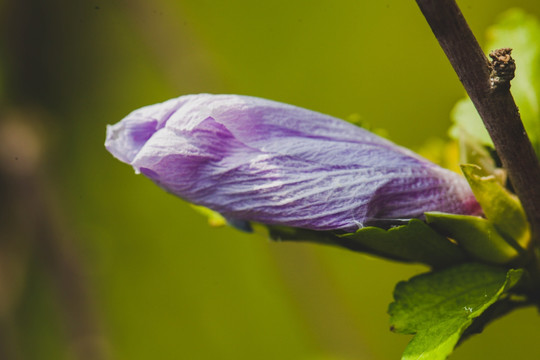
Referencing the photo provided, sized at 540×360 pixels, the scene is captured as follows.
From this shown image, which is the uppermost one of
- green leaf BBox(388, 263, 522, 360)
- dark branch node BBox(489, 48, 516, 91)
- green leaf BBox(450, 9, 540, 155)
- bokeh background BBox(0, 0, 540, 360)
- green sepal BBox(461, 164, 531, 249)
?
dark branch node BBox(489, 48, 516, 91)

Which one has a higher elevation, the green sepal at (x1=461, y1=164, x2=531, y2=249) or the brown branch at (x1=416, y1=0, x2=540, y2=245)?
the brown branch at (x1=416, y1=0, x2=540, y2=245)

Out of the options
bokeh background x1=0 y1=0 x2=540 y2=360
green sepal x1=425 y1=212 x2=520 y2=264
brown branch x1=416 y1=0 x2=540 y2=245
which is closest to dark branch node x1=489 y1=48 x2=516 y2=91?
brown branch x1=416 y1=0 x2=540 y2=245

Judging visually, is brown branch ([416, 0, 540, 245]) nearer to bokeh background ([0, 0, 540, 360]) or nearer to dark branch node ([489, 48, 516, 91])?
dark branch node ([489, 48, 516, 91])

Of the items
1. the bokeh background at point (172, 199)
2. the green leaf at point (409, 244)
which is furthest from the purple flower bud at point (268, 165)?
the bokeh background at point (172, 199)

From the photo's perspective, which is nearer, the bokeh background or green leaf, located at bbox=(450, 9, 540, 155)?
green leaf, located at bbox=(450, 9, 540, 155)

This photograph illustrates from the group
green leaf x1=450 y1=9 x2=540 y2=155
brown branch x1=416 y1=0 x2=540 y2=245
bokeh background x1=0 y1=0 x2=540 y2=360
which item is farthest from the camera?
bokeh background x1=0 y1=0 x2=540 y2=360

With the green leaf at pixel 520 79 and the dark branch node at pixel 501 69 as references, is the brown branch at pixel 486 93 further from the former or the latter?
the green leaf at pixel 520 79

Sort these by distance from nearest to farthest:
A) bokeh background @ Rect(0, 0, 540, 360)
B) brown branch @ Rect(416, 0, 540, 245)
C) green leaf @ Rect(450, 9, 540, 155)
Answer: brown branch @ Rect(416, 0, 540, 245)
green leaf @ Rect(450, 9, 540, 155)
bokeh background @ Rect(0, 0, 540, 360)
